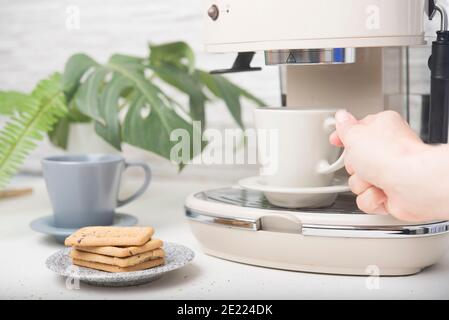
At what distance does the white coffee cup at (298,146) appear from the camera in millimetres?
624

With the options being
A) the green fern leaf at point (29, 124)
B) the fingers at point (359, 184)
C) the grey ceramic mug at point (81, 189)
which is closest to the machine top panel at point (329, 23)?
the fingers at point (359, 184)

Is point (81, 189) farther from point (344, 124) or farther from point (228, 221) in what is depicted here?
point (344, 124)

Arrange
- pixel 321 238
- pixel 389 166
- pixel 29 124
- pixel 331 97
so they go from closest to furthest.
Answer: pixel 389 166, pixel 321 238, pixel 331 97, pixel 29 124

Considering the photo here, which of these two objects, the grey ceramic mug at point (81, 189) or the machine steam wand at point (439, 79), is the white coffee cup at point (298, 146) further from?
the grey ceramic mug at point (81, 189)

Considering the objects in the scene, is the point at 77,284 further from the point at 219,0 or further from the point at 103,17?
the point at 103,17

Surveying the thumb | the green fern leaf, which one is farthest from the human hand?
the green fern leaf

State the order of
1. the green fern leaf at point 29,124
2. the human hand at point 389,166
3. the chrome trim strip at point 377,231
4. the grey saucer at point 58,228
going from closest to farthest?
the human hand at point 389,166 < the chrome trim strip at point 377,231 < the grey saucer at point 58,228 < the green fern leaf at point 29,124

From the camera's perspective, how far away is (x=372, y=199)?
0.54 metres

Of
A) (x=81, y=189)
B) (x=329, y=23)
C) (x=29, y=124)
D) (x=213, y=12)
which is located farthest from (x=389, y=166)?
(x=29, y=124)

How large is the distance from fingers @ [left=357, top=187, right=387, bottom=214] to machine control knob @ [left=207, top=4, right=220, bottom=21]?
0.25 m

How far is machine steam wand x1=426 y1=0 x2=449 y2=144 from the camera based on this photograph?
629 millimetres

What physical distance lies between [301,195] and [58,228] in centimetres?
31

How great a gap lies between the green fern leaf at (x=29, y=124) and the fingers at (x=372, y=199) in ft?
1.74
